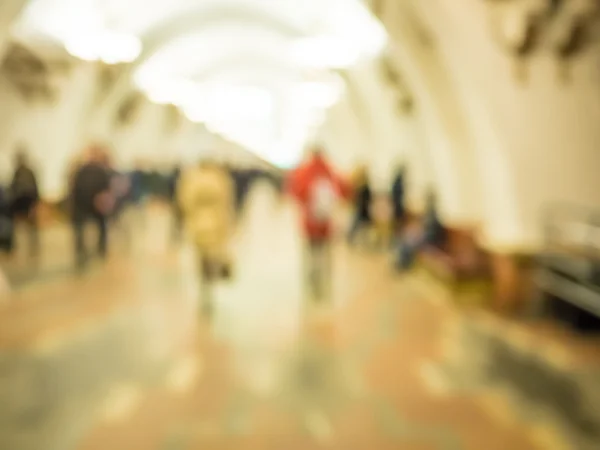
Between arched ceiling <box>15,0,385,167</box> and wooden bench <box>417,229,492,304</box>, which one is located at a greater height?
arched ceiling <box>15,0,385,167</box>

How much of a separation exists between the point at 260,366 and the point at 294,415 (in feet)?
4.55

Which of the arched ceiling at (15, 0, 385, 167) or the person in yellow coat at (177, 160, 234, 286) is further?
the arched ceiling at (15, 0, 385, 167)

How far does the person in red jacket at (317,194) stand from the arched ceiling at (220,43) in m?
4.01

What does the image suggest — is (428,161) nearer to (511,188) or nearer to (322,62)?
(322,62)

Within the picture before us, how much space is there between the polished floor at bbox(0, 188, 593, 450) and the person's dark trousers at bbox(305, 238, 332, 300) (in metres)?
0.24

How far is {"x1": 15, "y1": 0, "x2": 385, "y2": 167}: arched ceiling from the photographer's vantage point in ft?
46.6

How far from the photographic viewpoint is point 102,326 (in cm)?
847

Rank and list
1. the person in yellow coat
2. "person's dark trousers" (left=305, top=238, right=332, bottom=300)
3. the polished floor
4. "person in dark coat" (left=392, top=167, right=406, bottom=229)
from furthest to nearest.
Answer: "person in dark coat" (left=392, top=167, right=406, bottom=229) < "person's dark trousers" (left=305, top=238, right=332, bottom=300) < the person in yellow coat < the polished floor

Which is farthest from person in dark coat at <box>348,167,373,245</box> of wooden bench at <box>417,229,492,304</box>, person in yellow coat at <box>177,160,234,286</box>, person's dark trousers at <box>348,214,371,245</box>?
person in yellow coat at <box>177,160,234,286</box>

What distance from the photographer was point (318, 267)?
1130 cm

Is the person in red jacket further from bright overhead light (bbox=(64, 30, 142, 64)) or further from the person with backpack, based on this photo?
bright overhead light (bbox=(64, 30, 142, 64))

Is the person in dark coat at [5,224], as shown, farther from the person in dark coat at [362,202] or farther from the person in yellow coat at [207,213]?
the person in dark coat at [362,202]

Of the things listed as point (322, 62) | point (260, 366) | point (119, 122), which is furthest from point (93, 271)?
point (119, 122)

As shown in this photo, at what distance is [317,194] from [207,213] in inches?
62.9
